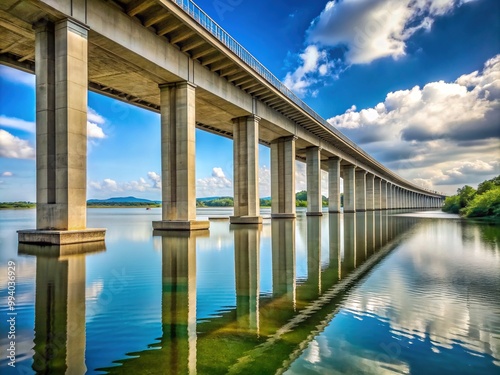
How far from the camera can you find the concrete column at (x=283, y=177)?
46.3 m

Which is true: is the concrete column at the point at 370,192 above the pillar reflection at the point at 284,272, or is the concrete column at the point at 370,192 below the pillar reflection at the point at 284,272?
above

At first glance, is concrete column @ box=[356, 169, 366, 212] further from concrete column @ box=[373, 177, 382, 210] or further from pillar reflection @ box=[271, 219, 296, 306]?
pillar reflection @ box=[271, 219, 296, 306]

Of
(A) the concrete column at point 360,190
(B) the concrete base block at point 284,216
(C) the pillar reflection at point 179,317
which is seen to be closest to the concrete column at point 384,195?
(A) the concrete column at point 360,190

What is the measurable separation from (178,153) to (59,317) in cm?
2078

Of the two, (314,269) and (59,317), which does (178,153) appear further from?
(59,317)

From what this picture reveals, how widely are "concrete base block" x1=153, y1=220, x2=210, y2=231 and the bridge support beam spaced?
24.3ft

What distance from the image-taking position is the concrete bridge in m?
16.1

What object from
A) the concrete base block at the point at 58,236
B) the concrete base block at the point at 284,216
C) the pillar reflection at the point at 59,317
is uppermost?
the concrete base block at the point at 58,236

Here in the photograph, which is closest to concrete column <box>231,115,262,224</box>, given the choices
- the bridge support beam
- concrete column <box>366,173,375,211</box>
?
the bridge support beam

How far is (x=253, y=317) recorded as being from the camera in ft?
17.9

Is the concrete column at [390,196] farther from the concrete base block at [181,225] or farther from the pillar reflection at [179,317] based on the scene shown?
the pillar reflection at [179,317]

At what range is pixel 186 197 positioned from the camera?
82.2 feet

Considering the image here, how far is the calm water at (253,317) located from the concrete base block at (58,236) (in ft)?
13.2

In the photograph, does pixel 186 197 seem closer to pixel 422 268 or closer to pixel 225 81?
pixel 225 81
